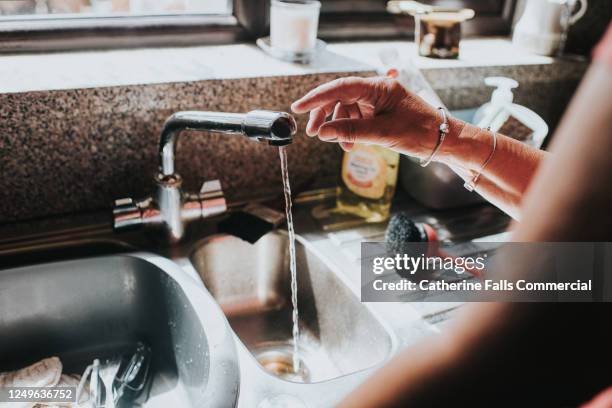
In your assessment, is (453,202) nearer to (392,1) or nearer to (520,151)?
(520,151)

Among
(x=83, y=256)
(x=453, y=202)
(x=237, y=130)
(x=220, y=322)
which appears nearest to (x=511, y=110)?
(x=453, y=202)

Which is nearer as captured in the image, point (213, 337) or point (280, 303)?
point (213, 337)

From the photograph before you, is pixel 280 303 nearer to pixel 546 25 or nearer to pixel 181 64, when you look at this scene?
pixel 181 64

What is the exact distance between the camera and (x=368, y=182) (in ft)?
3.55

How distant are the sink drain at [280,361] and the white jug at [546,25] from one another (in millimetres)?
919

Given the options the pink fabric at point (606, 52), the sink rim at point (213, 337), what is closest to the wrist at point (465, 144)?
the sink rim at point (213, 337)

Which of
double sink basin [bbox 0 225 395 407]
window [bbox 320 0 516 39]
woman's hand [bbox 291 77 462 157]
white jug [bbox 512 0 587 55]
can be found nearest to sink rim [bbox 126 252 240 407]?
double sink basin [bbox 0 225 395 407]

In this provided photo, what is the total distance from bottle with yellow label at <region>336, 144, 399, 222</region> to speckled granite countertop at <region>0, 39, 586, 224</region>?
0.08m

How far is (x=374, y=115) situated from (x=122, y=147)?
0.44 m

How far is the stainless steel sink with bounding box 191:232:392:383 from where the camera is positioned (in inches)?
37.0

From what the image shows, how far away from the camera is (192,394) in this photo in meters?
0.82

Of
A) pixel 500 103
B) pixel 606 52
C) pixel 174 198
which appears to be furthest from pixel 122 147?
pixel 606 52

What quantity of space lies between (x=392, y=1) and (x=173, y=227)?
74 centimetres

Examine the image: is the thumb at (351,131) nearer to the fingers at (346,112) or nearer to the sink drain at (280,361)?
the fingers at (346,112)
